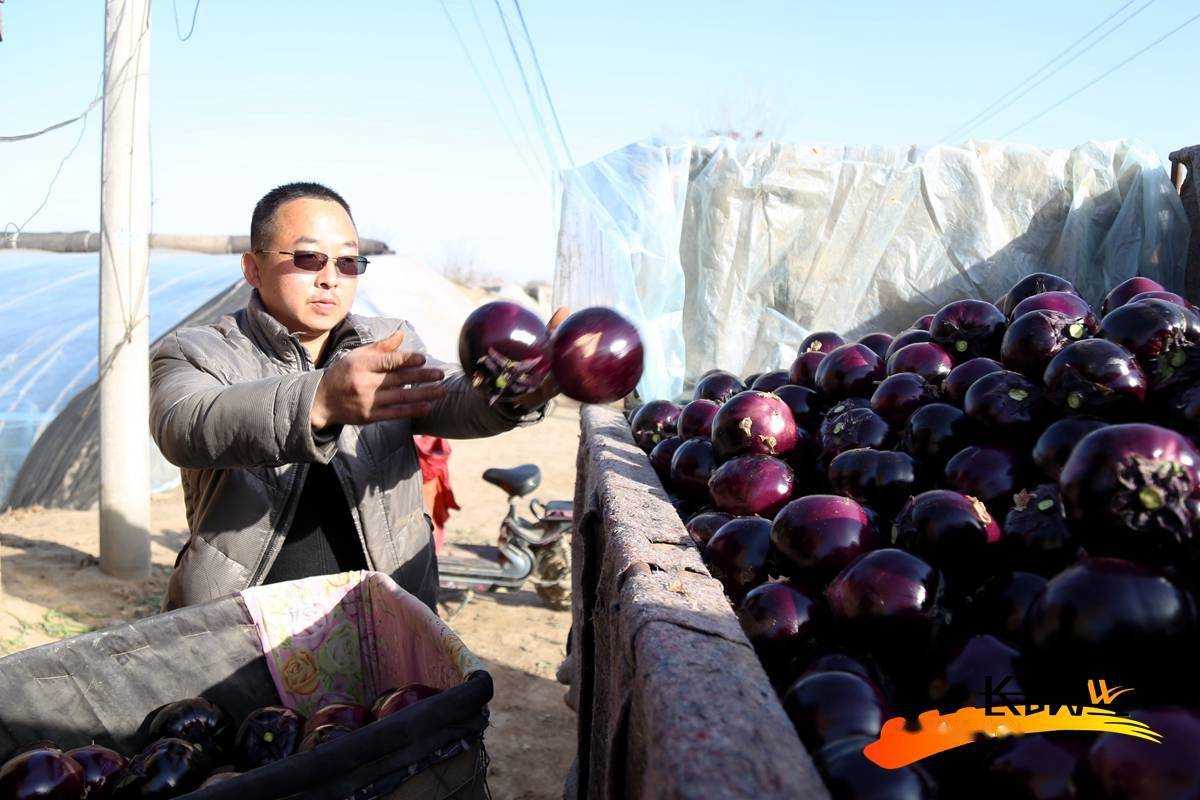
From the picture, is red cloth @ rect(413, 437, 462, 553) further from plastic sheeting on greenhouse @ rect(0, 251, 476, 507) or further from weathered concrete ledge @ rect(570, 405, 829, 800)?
weathered concrete ledge @ rect(570, 405, 829, 800)

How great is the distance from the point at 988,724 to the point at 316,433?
133cm

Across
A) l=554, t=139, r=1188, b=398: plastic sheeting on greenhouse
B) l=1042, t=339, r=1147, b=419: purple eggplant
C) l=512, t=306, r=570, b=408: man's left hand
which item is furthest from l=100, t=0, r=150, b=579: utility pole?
l=1042, t=339, r=1147, b=419: purple eggplant

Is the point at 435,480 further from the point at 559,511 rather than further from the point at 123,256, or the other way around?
the point at 123,256

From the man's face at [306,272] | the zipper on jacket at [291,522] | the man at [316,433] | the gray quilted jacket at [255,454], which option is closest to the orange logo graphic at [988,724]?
the man at [316,433]

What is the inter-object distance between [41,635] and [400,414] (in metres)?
4.13

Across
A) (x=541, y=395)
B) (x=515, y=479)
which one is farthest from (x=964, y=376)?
(x=515, y=479)

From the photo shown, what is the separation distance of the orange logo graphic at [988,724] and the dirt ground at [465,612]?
1.75 m

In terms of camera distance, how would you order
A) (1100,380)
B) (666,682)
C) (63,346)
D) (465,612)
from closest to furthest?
1. (666,682)
2. (1100,380)
3. (465,612)
4. (63,346)

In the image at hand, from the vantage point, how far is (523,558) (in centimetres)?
553

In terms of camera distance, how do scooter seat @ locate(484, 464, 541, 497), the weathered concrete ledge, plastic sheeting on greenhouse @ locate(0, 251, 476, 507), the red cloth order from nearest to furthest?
the weathered concrete ledge, the red cloth, scooter seat @ locate(484, 464, 541, 497), plastic sheeting on greenhouse @ locate(0, 251, 476, 507)

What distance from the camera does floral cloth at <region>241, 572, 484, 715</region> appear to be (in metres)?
1.98

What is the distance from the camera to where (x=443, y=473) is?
5.53 meters

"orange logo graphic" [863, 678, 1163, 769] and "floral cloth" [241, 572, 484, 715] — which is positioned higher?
"orange logo graphic" [863, 678, 1163, 769]

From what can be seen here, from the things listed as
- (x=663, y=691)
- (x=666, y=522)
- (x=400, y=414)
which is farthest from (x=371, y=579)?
(x=663, y=691)
